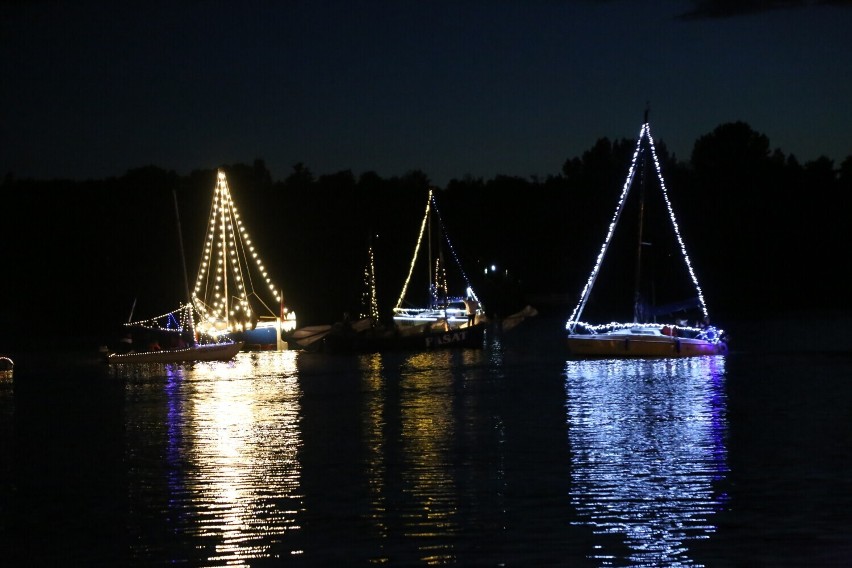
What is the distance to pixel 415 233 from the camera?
148125 millimetres

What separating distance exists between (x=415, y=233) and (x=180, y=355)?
85117mm

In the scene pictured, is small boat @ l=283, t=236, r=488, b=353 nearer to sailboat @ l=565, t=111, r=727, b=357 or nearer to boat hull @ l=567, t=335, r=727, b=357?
sailboat @ l=565, t=111, r=727, b=357

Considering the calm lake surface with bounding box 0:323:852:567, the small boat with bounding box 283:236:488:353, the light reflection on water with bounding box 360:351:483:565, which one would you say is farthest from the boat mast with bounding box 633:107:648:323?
the small boat with bounding box 283:236:488:353

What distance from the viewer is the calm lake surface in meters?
18.3

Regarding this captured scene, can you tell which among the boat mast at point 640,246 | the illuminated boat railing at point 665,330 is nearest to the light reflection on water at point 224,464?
the illuminated boat railing at point 665,330

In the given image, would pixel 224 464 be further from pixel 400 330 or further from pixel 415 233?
pixel 415 233

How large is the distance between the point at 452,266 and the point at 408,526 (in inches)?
4920

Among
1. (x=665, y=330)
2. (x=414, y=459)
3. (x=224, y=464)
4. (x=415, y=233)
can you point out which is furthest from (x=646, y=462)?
(x=415, y=233)

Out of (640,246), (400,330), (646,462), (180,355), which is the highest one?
(640,246)

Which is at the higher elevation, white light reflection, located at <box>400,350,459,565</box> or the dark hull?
the dark hull

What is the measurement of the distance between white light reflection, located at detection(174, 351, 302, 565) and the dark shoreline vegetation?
248ft

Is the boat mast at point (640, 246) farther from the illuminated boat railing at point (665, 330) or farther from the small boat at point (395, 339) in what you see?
the small boat at point (395, 339)

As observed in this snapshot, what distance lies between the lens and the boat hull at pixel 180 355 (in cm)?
6406

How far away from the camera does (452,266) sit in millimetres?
144500
